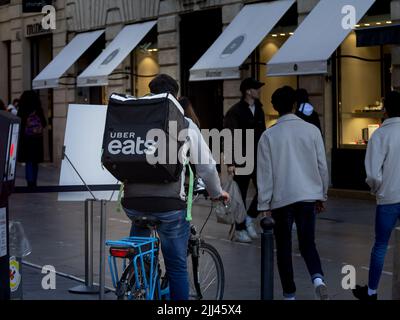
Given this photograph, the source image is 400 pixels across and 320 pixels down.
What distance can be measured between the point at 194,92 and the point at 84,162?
44.9 feet

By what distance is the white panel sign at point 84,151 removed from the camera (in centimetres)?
782

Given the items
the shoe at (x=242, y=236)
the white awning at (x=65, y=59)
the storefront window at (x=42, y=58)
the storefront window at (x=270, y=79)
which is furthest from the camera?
the storefront window at (x=42, y=58)

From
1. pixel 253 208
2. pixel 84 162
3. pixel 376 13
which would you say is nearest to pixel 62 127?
pixel 376 13

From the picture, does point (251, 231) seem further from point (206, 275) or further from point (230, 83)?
point (230, 83)

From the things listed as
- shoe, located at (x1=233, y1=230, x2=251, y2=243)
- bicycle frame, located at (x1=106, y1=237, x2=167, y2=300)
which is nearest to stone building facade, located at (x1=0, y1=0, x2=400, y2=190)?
shoe, located at (x1=233, y1=230, x2=251, y2=243)

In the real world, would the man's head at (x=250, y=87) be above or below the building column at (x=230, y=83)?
below

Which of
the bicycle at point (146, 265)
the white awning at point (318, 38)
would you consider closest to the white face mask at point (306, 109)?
the white awning at point (318, 38)

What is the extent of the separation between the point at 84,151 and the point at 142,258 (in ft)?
7.94

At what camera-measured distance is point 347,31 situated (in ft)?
49.3

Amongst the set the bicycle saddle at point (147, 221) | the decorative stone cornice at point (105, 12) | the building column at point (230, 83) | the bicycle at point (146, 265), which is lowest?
the bicycle at point (146, 265)

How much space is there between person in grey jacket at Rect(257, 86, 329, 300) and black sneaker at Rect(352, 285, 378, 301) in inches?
19.2

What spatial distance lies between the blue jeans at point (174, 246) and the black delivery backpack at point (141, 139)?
0.82ft

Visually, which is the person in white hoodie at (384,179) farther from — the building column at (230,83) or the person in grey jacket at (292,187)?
the building column at (230,83)

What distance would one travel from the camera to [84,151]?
25.7 feet
